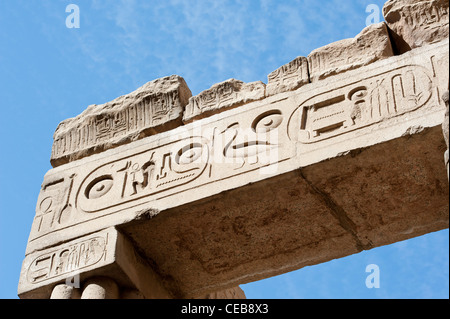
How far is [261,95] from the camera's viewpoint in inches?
221

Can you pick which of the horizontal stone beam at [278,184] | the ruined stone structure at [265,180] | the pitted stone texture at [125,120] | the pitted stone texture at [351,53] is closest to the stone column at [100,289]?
the ruined stone structure at [265,180]

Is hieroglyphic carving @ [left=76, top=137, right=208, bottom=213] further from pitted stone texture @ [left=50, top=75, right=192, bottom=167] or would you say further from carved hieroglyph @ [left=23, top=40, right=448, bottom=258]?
pitted stone texture @ [left=50, top=75, right=192, bottom=167]

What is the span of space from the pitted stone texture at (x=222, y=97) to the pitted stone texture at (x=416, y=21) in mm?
938

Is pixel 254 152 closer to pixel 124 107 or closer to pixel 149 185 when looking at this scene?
pixel 149 185

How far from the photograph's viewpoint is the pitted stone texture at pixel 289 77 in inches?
219

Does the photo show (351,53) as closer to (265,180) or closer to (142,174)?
(265,180)

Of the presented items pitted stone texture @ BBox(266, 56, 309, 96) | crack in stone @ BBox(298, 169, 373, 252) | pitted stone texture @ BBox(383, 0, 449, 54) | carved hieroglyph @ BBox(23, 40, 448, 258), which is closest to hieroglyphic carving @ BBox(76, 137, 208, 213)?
carved hieroglyph @ BBox(23, 40, 448, 258)

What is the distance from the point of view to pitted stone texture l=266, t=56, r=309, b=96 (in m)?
5.55

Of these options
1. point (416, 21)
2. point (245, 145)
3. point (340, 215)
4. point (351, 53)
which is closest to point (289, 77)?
point (351, 53)

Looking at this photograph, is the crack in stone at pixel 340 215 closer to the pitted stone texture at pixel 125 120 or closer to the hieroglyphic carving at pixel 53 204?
the pitted stone texture at pixel 125 120

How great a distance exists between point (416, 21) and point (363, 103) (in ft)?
2.51

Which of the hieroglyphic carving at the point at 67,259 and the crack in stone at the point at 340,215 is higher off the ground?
the crack in stone at the point at 340,215

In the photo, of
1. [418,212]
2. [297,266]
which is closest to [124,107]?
[297,266]

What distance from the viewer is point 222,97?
5.79 m
